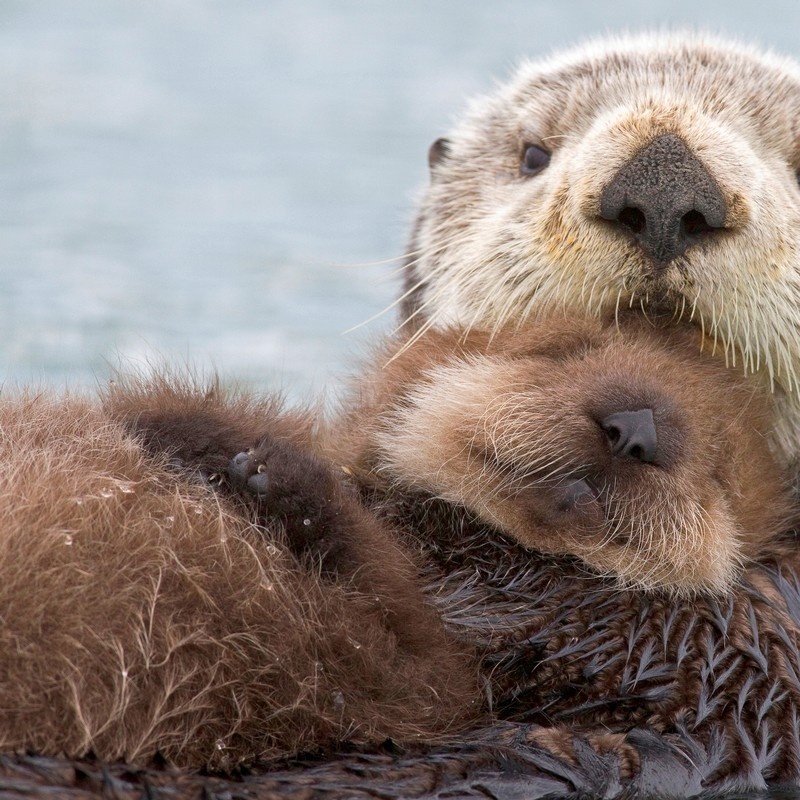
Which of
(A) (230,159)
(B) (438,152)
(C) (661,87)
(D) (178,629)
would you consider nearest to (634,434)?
(D) (178,629)

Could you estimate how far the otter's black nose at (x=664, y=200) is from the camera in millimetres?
3572

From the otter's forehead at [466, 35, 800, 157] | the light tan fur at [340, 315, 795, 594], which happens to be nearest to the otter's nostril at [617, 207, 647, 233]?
the light tan fur at [340, 315, 795, 594]

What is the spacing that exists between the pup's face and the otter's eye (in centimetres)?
106

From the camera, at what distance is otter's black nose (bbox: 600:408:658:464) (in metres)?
3.33

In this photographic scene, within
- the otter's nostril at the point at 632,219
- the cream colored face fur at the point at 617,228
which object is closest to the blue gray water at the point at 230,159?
the cream colored face fur at the point at 617,228

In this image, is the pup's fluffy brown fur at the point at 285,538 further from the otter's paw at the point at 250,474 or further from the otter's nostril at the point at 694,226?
the otter's nostril at the point at 694,226

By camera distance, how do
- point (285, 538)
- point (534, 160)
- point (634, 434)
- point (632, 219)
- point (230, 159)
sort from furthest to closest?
point (230, 159)
point (534, 160)
point (632, 219)
point (634, 434)
point (285, 538)

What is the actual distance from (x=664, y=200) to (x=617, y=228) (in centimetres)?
19

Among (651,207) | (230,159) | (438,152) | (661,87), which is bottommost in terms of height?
(230,159)

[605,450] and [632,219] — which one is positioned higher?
[632,219]

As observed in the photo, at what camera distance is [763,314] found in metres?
3.73

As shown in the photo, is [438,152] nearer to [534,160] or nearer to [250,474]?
[534,160]

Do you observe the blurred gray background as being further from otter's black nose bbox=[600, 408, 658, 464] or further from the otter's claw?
otter's black nose bbox=[600, 408, 658, 464]

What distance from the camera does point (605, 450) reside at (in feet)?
11.2
